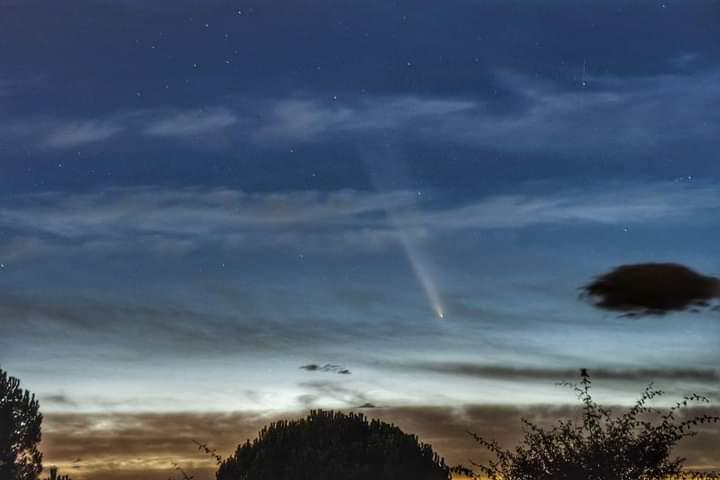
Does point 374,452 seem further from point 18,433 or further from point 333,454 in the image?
point 18,433

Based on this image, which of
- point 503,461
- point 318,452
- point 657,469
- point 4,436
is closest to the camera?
point 657,469

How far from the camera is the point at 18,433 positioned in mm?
52406

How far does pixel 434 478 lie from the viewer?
40.0 meters

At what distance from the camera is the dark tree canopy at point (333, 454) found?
38.6 meters

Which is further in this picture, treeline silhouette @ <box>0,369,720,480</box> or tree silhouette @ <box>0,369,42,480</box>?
tree silhouette @ <box>0,369,42,480</box>

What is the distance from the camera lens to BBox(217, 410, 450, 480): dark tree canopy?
38625 mm

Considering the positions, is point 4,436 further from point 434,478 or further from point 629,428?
point 629,428

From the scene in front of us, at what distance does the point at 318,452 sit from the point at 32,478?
68.6 feet

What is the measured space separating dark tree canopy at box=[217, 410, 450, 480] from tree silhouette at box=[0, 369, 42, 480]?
16.4 meters

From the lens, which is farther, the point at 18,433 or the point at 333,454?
the point at 18,433

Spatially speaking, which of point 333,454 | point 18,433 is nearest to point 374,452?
point 333,454

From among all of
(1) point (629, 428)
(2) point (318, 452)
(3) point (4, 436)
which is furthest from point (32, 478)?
(1) point (629, 428)

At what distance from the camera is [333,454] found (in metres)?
39.0

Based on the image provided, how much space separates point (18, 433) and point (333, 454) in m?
21.7
